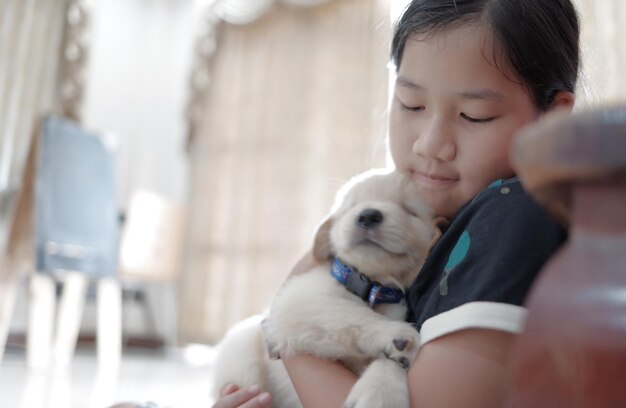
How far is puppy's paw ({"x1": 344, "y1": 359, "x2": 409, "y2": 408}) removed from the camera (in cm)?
76

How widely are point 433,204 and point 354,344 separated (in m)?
0.27

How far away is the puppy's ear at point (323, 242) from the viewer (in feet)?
3.64

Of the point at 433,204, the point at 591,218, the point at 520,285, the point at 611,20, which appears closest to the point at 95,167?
the point at 611,20

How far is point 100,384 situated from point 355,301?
202 cm

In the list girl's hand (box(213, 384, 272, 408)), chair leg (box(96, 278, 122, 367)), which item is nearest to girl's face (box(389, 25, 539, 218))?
girl's hand (box(213, 384, 272, 408))

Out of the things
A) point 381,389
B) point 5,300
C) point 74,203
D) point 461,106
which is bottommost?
point 5,300

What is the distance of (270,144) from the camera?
5.02 metres

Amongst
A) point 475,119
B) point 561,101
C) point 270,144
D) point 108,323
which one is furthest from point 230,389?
point 270,144

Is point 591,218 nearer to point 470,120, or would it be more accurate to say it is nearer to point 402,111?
point 470,120

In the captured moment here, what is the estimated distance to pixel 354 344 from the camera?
0.92 meters

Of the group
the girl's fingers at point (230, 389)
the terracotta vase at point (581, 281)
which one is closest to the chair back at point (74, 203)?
the girl's fingers at point (230, 389)

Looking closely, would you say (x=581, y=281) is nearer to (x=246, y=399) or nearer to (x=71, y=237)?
(x=246, y=399)

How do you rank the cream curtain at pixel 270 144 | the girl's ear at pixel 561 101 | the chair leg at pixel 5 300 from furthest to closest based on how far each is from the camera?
the cream curtain at pixel 270 144
the chair leg at pixel 5 300
the girl's ear at pixel 561 101

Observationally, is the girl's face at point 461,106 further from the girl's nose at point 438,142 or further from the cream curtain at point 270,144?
the cream curtain at point 270,144
